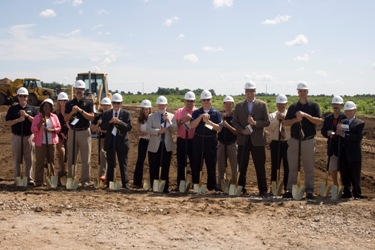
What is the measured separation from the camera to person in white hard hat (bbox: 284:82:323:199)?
8.84 m

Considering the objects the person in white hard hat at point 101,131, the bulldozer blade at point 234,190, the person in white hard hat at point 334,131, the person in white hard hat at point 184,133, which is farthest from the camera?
the person in white hard hat at point 101,131

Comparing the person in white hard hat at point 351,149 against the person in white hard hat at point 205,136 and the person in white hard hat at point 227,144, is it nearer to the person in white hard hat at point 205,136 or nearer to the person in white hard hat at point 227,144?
the person in white hard hat at point 227,144

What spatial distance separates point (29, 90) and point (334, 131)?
90.1ft

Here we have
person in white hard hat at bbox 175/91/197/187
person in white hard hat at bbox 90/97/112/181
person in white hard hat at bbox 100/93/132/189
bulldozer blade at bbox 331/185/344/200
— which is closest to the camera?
bulldozer blade at bbox 331/185/344/200

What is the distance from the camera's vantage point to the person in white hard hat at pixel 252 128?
9.30 metres

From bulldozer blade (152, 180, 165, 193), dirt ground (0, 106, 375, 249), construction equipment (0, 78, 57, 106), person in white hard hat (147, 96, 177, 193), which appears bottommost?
dirt ground (0, 106, 375, 249)

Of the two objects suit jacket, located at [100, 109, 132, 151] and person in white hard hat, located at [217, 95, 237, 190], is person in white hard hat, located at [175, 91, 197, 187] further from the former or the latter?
suit jacket, located at [100, 109, 132, 151]

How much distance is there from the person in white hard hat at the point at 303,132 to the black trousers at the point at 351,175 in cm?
64

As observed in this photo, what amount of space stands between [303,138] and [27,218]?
5011mm

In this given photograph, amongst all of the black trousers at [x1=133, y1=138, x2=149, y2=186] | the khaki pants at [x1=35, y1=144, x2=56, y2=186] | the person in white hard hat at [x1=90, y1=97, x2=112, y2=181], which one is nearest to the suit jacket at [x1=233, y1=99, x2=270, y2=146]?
the black trousers at [x1=133, y1=138, x2=149, y2=186]

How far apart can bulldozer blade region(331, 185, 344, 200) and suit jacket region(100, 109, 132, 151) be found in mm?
4156

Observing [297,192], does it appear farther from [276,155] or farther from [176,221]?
[176,221]

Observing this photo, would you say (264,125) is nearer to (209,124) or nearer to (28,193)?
(209,124)

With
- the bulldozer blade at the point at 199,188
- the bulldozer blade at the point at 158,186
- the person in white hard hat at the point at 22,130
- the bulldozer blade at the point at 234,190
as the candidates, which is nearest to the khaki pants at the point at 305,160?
the bulldozer blade at the point at 234,190
